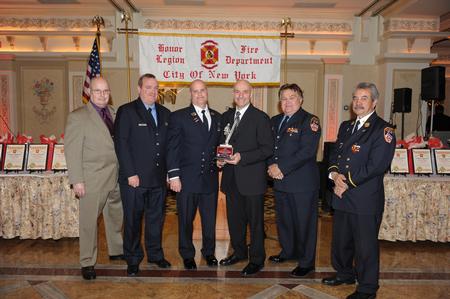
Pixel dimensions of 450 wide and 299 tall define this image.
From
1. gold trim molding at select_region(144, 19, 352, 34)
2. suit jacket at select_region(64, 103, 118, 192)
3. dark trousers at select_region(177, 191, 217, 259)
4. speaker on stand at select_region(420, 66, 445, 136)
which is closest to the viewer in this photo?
suit jacket at select_region(64, 103, 118, 192)

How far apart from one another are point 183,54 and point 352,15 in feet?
14.6

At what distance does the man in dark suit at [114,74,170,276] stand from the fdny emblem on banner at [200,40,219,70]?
6.79 ft

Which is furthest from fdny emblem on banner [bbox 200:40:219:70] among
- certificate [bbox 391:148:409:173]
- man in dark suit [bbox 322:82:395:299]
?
man in dark suit [bbox 322:82:395:299]

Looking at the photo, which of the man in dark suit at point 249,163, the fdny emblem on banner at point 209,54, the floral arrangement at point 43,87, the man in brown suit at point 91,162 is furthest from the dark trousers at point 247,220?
the floral arrangement at point 43,87

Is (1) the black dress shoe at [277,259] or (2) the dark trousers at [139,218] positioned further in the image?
(1) the black dress shoe at [277,259]

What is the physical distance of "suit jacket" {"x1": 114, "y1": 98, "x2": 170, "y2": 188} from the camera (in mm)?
3164

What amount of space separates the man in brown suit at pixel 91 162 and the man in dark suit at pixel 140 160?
0.39ft

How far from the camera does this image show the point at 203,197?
3.42 m

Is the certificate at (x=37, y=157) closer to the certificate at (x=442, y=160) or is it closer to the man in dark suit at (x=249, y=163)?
the man in dark suit at (x=249, y=163)

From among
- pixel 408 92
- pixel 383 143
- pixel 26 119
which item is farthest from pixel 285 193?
pixel 26 119

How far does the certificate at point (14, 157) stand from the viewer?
4117 mm

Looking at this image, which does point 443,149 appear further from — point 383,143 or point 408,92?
point 408,92

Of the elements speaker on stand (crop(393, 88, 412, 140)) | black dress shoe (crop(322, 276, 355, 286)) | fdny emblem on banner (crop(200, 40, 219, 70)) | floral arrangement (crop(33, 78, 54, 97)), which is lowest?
black dress shoe (crop(322, 276, 355, 286))

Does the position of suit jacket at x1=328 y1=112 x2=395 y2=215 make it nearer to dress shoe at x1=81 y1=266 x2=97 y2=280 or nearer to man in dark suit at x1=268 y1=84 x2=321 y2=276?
man in dark suit at x1=268 y1=84 x2=321 y2=276
